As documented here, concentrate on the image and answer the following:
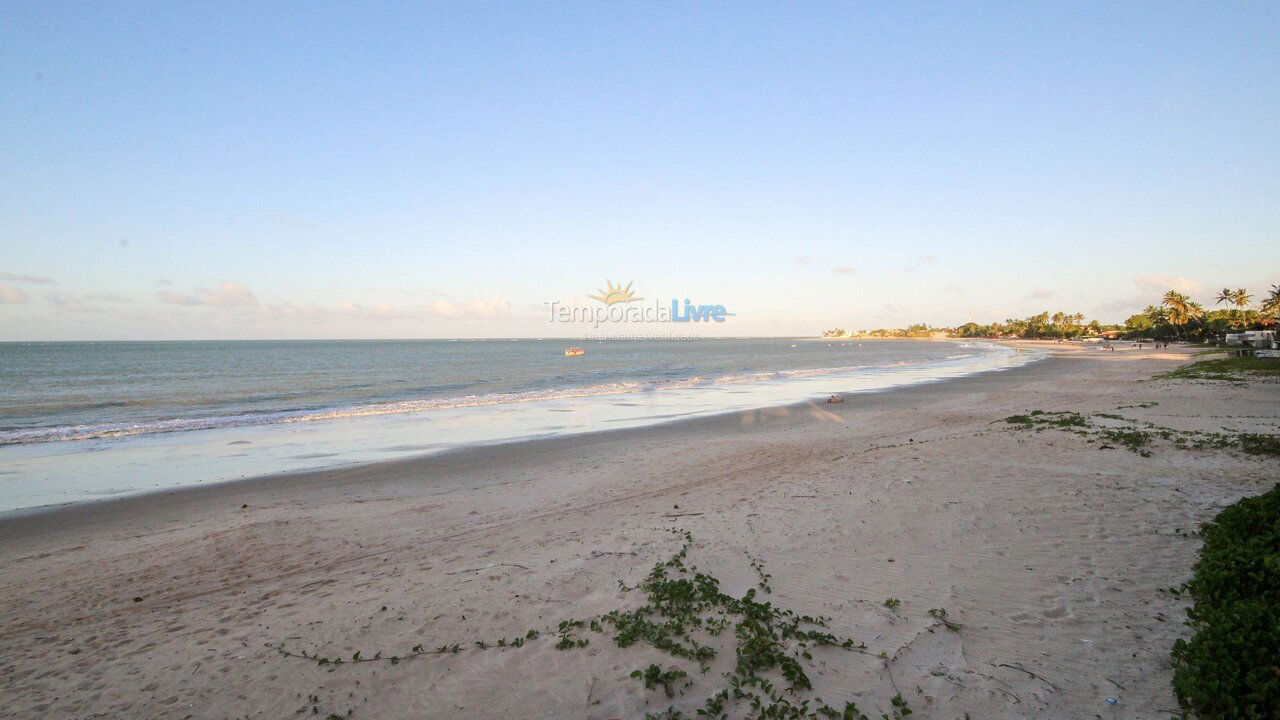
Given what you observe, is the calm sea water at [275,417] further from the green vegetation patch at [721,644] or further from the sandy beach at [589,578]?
the green vegetation patch at [721,644]

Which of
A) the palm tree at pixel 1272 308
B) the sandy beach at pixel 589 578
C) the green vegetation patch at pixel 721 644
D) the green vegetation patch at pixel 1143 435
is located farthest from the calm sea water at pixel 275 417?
the palm tree at pixel 1272 308

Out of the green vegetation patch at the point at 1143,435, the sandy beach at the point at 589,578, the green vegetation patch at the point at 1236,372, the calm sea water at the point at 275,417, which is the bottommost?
the calm sea water at the point at 275,417

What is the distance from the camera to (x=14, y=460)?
18141 mm

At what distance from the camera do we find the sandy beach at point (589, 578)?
5.23 m

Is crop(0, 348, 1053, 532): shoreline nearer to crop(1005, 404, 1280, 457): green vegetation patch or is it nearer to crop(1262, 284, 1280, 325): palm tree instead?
crop(1005, 404, 1280, 457): green vegetation patch

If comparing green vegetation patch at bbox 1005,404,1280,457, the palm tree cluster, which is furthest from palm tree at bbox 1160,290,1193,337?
green vegetation patch at bbox 1005,404,1280,457

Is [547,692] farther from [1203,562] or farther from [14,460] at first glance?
[14,460]

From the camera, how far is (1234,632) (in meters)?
4.88

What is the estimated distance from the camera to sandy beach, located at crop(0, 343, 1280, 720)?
17.1ft

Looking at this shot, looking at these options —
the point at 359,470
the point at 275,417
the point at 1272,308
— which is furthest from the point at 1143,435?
the point at 1272,308

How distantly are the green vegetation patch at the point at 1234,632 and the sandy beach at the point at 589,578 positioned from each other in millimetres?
253

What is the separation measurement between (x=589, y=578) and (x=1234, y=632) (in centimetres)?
614

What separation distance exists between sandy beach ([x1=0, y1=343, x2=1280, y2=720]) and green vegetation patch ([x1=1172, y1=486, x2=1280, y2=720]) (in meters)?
0.25

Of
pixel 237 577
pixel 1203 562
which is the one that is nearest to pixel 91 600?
pixel 237 577
